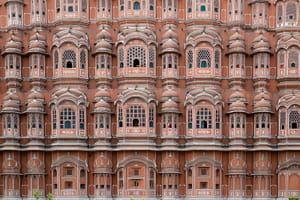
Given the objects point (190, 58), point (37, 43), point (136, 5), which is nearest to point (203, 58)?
point (190, 58)

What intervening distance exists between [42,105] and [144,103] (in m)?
8.04

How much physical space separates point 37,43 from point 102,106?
732cm

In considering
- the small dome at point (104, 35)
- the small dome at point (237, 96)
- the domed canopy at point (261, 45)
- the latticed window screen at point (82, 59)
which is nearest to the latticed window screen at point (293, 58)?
the domed canopy at point (261, 45)

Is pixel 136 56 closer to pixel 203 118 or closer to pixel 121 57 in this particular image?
pixel 121 57

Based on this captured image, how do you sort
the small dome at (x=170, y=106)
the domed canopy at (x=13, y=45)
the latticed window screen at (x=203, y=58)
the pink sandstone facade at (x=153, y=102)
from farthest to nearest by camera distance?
the domed canopy at (x=13, y=45), the latticed window screen at (x=203, y=58), the pink sandstone facade at (x=153, y=102), the small dome at (x=170, y=106)

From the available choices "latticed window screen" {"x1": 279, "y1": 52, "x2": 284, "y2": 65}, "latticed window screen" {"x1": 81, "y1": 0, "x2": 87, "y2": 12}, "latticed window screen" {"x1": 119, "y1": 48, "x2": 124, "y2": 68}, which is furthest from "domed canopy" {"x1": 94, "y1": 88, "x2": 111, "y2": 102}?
"latticed window screen" {"x1": 279, "y1": 52, "x2": 284, "y2": 65}

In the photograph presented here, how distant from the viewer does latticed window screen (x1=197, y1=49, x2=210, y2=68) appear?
38094mm

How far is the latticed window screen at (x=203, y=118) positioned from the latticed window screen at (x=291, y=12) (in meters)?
10.1

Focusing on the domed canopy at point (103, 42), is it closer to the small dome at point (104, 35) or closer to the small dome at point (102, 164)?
the small dome at point (104, 35)

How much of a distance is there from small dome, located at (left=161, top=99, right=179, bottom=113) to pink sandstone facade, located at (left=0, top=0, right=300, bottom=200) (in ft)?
0.29

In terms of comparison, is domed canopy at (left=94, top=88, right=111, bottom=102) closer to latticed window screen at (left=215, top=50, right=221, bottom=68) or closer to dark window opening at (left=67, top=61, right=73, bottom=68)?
dark window opening at (left=67, top=61, right=73, bottom=68)

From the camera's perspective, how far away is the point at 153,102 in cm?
3744

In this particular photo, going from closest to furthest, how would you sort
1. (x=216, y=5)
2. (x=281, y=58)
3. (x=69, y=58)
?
(x=69, y=58) < (x=281, y=58) < (x=216, y=5)

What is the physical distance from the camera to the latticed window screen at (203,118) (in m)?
37.4
